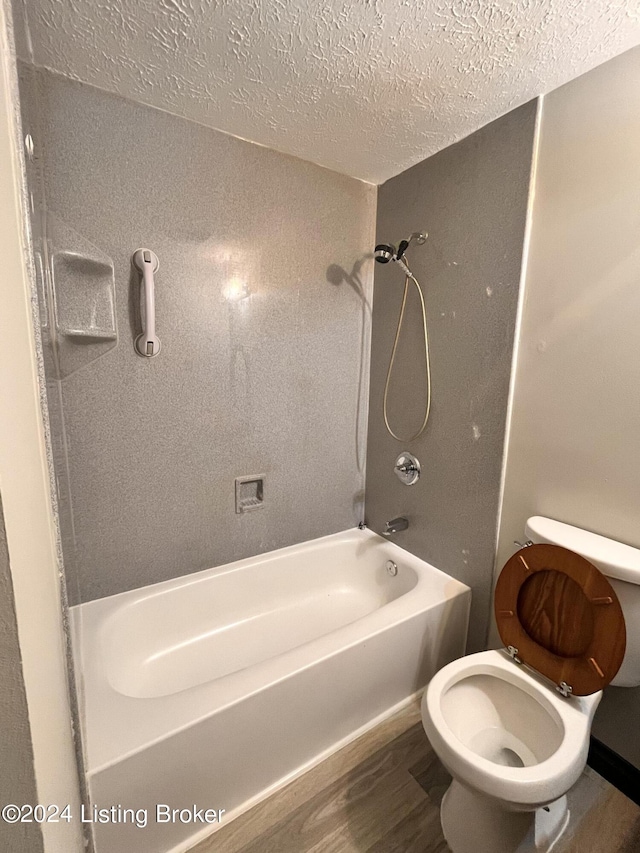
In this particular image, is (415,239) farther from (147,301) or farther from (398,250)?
(147,301)

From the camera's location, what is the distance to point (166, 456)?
155 cm

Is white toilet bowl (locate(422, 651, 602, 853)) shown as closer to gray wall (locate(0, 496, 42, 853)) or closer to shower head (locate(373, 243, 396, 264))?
gray wall (locate(0, 496, 42, 853))

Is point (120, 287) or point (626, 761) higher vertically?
point (120, 287)

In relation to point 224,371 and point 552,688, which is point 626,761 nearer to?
point 552,688

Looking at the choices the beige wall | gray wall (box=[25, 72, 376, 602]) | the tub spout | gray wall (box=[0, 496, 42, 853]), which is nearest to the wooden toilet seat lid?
the beige wall

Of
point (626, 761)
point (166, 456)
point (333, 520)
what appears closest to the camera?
point (626, 761)

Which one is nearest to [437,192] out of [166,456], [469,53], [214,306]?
[469,53]

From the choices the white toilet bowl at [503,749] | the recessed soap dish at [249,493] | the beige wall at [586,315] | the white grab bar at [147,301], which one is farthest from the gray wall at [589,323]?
the white grab bar at [147,301]

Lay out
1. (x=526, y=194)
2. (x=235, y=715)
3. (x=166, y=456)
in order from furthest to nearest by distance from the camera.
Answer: (x=166, y=456) → (x=526, y=194) → (x=235, y=715)

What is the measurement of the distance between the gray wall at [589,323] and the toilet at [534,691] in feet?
0.58

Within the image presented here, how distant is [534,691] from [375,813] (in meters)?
0.62

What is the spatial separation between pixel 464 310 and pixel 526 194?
0.43 metres

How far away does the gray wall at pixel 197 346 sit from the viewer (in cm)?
131

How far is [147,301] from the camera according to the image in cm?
137
